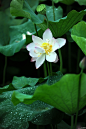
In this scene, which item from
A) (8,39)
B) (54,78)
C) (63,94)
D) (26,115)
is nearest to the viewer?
(63,94)

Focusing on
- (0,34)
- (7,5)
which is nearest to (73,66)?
(0,34)

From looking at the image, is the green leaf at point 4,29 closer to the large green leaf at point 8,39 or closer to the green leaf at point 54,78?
the large green leaf at point 8,39

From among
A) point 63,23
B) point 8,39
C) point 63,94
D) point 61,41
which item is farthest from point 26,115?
point 8,39

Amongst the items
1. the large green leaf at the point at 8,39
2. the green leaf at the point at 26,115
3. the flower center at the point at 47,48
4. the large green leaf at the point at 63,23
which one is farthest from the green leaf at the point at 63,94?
the large green leaf at the point at 8,39

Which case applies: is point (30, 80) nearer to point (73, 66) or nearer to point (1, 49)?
point (1, 49)

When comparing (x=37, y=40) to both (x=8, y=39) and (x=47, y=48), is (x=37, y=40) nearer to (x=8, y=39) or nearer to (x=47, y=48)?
(x=47, y=48)

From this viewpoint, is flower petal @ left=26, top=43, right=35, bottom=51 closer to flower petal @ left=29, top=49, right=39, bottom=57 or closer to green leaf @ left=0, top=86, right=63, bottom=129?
flower petal @ left=29, top=49, right=39, bottom=57
